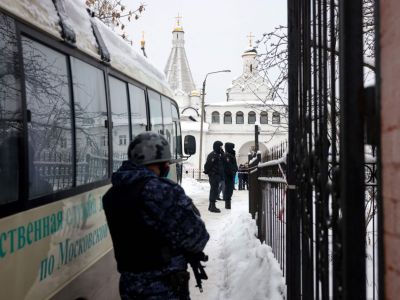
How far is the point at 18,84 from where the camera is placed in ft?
9.64

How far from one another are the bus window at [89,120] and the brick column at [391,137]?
112 inches

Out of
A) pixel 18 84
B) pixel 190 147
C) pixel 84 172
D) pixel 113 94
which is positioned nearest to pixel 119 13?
pixel 190 147

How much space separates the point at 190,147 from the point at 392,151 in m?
9.72

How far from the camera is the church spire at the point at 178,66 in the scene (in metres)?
77.5

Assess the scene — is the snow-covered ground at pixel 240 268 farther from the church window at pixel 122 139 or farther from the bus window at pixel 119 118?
the church window at pixel 122 139

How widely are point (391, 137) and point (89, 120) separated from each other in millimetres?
3233

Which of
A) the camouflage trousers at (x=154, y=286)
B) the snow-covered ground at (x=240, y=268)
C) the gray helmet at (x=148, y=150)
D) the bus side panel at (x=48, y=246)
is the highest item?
the gray helmet at (x=148, y=150)

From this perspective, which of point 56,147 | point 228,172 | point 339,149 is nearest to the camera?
point 339,149

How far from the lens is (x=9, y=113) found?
283 cm

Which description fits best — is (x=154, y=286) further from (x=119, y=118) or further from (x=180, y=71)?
(x=180, y=71)

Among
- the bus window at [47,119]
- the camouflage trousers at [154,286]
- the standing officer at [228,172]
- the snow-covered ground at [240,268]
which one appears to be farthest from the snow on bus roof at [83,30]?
the standing officer at [228,172]

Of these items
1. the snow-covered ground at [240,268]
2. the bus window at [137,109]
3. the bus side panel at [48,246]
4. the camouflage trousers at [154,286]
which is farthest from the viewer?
the bus window at [137,109]

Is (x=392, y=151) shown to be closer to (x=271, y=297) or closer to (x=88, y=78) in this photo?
(x=88, y=78)

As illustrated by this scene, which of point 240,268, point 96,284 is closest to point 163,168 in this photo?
point 96,284
